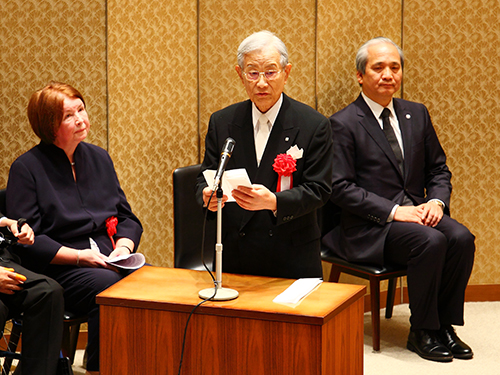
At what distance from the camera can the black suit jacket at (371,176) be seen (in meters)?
3.96

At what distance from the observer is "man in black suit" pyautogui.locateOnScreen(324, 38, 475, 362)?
3.82 m

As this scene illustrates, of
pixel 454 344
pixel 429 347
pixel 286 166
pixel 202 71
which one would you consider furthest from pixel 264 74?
pixel 454 344

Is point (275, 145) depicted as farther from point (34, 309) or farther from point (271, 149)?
point (34, 309)

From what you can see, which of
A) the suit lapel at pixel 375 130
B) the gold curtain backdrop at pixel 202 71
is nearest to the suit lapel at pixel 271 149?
the suit lapel at pixel 375 130

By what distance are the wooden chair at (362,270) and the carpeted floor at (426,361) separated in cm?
15

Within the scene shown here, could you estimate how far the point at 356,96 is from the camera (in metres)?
4.57

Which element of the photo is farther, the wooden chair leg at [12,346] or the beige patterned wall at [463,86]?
the beige patterned wall at [463,86]

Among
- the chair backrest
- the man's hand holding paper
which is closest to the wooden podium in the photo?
the man's hand holding paper

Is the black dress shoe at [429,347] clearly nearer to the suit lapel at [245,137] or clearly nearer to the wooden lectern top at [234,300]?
the wooden lectern top at [234,300]

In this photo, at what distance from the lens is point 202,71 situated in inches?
167

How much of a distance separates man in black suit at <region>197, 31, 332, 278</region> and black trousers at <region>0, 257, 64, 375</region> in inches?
30.7

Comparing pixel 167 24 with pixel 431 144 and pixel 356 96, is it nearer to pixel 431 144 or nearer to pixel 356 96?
pixel 356 96

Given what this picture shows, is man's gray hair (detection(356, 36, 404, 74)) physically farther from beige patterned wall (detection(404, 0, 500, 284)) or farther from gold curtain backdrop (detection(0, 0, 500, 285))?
beige patterned wall (detection(404, 0, 500, 284))

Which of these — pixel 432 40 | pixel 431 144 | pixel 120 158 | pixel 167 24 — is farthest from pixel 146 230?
pixel 432 40
